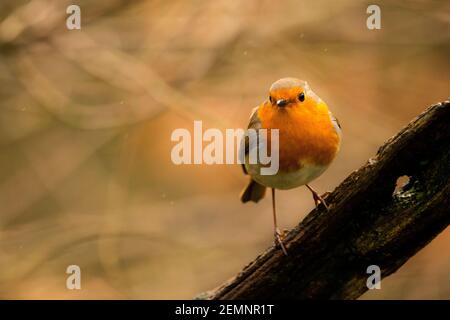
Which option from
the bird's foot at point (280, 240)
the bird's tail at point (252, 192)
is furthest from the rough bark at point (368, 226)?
the bird's tail at point (252, 192)

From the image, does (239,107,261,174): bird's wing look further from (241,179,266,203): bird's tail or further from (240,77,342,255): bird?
(241,179,266,203): bird's tail

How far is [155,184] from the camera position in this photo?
3.88 m

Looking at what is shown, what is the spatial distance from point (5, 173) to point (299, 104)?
2.36 m

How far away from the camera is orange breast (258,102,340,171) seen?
2025 mm

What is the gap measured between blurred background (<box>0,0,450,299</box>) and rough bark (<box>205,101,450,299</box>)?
1203 millimetres

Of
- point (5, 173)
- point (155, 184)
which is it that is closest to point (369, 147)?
point (155, 184)

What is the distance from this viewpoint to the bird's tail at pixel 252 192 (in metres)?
2.56

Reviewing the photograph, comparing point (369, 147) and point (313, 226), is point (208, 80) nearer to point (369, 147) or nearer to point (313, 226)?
point (369, 147)

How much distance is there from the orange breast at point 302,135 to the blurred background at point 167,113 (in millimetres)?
1186

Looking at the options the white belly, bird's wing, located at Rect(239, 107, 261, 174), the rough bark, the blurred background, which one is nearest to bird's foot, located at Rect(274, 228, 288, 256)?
the rough bark

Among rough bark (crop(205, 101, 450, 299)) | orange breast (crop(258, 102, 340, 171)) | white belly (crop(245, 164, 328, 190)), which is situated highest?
orange breast (crop(258, 102, 340, 171))

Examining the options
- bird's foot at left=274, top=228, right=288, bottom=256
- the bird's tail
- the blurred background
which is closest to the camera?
bird's foot at left=274, top=228, right=288, bottom=256

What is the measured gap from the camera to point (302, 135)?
6.67ft

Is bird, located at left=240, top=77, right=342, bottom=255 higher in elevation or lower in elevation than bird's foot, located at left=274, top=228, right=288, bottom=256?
higher
